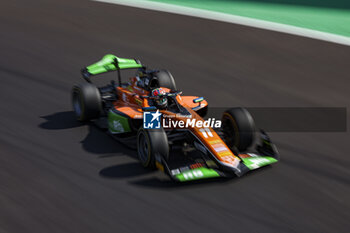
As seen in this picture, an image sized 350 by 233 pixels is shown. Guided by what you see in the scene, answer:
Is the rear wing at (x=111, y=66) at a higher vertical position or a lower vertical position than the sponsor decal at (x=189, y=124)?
higher

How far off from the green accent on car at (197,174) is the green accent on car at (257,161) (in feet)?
1.71

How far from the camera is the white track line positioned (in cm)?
1483

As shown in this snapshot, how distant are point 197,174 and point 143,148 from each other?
44.1 inches

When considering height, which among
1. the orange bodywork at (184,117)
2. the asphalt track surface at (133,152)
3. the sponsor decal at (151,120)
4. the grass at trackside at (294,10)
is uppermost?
the grass at trackside at (294,10)

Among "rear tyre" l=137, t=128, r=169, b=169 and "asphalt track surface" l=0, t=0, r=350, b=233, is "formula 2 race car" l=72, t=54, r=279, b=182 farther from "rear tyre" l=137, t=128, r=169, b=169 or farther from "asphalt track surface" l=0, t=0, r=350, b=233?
"asphalt track surface" l=0, t=0, r=350, b=233

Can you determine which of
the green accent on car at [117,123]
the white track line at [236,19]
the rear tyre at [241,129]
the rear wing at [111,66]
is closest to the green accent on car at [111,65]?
the rear wing at [111,66]

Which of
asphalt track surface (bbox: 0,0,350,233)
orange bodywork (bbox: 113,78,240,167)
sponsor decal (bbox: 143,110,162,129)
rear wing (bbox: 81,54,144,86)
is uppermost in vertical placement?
rear wing (bbox: 81,54,144,86)

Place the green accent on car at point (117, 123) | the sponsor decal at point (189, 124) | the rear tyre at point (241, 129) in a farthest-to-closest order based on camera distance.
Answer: the green accent on car at point (117, 123) → the rear tyre at point (241, 129) → the sponsor decal at point (189, 124)

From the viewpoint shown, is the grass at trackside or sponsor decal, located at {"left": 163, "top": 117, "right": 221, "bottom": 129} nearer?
sponsor decal, located at {"left": 163, "top": 117, "right": 221, "bottom": 129}

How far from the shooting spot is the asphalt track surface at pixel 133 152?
6559 mm

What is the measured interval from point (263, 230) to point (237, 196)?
32.0 inches

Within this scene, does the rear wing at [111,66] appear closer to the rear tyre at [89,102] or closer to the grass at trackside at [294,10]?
the rear tyre at [89,102]

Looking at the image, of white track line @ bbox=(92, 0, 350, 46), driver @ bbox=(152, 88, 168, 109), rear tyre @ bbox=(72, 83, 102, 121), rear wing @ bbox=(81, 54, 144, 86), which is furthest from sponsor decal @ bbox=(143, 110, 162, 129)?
white track line @ bbox=(92, 0, 350, 46)

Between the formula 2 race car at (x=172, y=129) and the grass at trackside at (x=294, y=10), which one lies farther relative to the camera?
the grass at trackside at (x=294, y=10)
